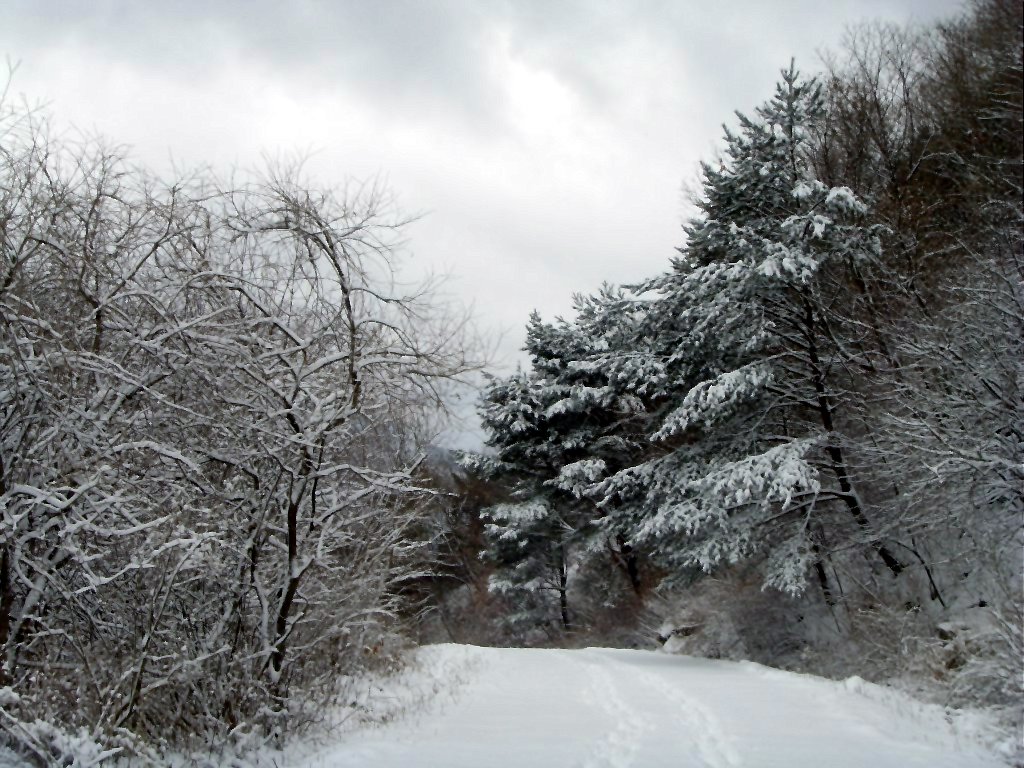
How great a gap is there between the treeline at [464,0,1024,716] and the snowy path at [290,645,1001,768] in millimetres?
1062

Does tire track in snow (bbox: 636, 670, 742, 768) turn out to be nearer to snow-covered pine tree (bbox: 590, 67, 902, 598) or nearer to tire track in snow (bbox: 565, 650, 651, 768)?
tire track in snow (bbox: 565, 650, 651, 768)

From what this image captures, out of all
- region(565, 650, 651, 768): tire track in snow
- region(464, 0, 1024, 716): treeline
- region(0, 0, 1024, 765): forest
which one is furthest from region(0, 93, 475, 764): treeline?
region(464, 0, 1024, 716): treeline

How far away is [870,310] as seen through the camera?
40.7 feet

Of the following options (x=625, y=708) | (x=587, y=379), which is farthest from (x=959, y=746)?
(x=587, y=379)

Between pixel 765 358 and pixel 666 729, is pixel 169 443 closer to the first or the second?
pixel 666 729

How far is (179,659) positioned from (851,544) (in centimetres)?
989

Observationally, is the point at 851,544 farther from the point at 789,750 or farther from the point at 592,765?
the point at 592,765

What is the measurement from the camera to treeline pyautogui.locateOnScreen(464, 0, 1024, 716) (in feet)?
30.0

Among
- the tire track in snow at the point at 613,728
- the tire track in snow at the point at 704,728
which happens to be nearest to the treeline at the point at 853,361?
the tire track in snow at the point at 704,728

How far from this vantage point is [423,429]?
797cm

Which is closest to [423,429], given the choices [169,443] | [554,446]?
[169,443]

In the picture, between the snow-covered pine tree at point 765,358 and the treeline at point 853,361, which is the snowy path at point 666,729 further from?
the snow-covered pine tree at point 765,358

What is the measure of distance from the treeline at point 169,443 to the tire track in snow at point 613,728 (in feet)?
8.14

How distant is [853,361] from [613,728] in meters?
7.73
